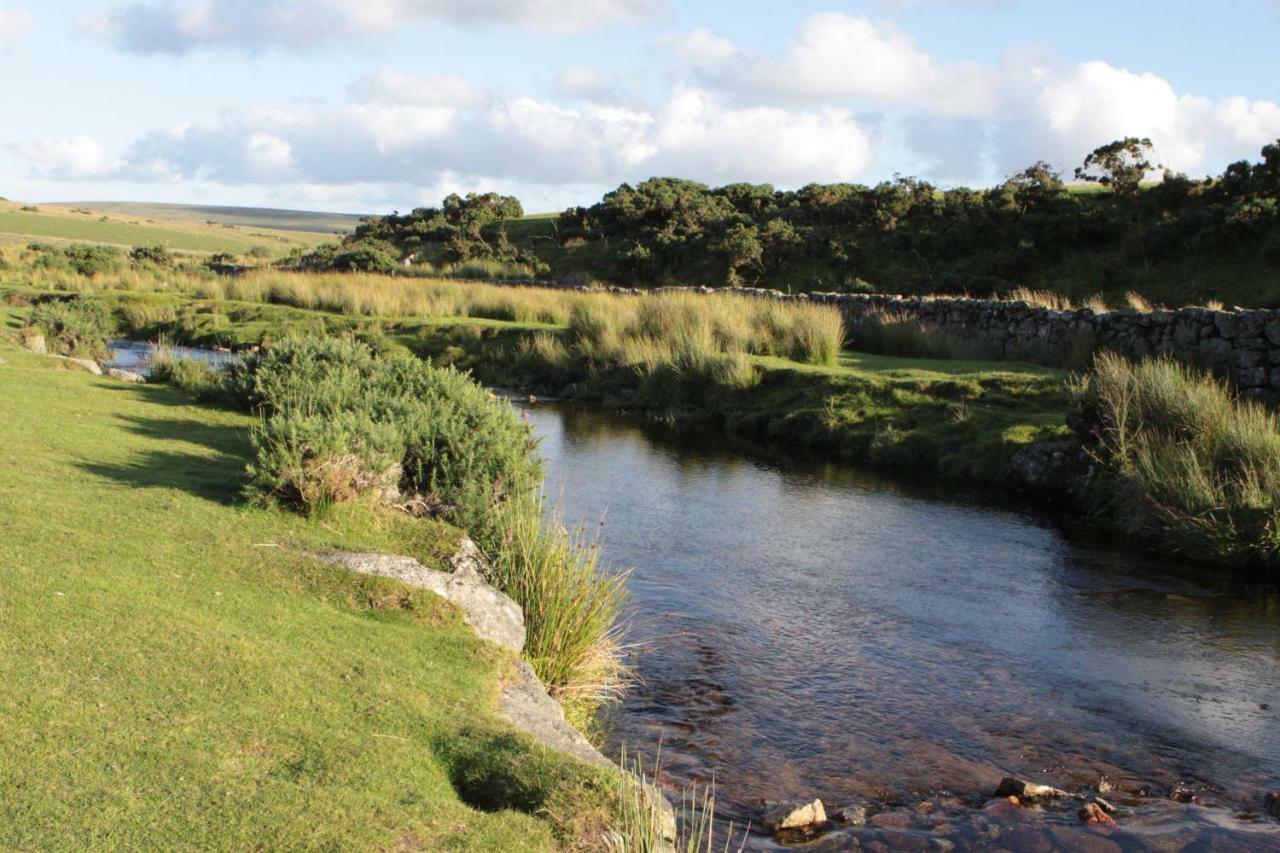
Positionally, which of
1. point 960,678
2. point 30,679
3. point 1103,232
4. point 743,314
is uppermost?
point 1103,232

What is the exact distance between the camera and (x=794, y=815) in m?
6.51

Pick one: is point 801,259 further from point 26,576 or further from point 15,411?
point 26,576

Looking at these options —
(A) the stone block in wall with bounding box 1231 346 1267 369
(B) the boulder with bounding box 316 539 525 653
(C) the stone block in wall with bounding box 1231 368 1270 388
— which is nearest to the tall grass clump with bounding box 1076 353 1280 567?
(C) the stone block in wall with bounding box 1231 368 1270 388

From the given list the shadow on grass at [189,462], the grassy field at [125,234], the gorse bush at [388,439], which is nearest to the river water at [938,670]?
the gorse bush at [388,439]

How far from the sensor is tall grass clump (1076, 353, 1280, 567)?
12.8 meters

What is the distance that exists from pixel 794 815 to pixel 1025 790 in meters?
1.60

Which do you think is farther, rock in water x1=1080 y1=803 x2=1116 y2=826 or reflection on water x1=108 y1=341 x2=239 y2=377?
reflection on water x1=108 y1=341 x2=239 y2=377

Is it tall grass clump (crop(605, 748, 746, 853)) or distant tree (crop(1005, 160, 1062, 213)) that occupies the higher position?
distant tree (crop(1005, 160, 1062, 213))

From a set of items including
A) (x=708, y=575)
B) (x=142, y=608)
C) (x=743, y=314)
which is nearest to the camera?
(x=142, y=608)

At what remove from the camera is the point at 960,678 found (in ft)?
29.9

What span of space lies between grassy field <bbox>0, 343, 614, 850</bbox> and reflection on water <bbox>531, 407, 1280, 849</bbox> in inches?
75.9

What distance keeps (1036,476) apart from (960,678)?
8.38 meters

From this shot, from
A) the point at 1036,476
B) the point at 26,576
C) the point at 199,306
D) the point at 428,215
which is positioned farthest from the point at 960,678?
the point at 428,215

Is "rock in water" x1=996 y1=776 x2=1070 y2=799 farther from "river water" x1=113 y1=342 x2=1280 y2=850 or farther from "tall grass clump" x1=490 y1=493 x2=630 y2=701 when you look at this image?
"tall grass clump" x1=490 y1=493 x2=630 y2=701
